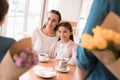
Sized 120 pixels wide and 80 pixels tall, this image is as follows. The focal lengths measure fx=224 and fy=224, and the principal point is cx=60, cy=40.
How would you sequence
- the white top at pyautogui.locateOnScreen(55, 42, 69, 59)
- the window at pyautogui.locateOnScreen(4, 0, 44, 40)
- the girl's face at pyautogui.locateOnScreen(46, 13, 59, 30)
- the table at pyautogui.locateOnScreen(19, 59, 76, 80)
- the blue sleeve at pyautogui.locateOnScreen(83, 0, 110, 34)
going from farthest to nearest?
the window at pyautogui.locateOnScreen(4, 0, 44, 40)
the girl's face at pyautogui.locateOnScreen(46, 13, 59, 30)
the white top at pyautogui.locateOnScreen(55, 42, 69, 59)
the table at pyautogui.locateOnScreen(19, 59, 76, 80)
the blue sleeve at pyautogui.locateOnScreen(83, 0, 110, 34)

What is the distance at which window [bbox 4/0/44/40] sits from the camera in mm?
3906

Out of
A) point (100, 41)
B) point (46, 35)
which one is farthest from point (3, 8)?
point (46, 35)

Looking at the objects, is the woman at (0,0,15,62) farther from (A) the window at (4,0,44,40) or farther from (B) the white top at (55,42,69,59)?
(A) the window at (4,0,44,40)

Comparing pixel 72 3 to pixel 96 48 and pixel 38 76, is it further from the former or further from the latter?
pixel 96 48

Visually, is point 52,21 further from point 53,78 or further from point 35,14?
point 35,14

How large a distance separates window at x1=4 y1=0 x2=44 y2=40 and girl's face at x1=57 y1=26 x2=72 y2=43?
129 cm

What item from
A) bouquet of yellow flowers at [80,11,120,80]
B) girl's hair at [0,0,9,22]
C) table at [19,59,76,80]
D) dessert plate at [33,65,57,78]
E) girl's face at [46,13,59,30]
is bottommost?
table at [19,59,76,80]

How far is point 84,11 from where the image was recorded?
14.3ft

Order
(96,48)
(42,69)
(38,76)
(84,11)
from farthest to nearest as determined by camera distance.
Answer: (84,11) < (42,69) < (38,76) < (96,48)

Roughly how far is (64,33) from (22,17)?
1761 millimetres

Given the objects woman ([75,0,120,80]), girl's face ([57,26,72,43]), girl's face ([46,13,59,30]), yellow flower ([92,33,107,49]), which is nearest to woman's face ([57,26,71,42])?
girl's face ([57,26,72,43])

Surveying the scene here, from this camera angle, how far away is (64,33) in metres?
2.67

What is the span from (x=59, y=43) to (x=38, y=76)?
0.95m

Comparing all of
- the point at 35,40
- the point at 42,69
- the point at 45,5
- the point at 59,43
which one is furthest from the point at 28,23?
the point at 42,69
